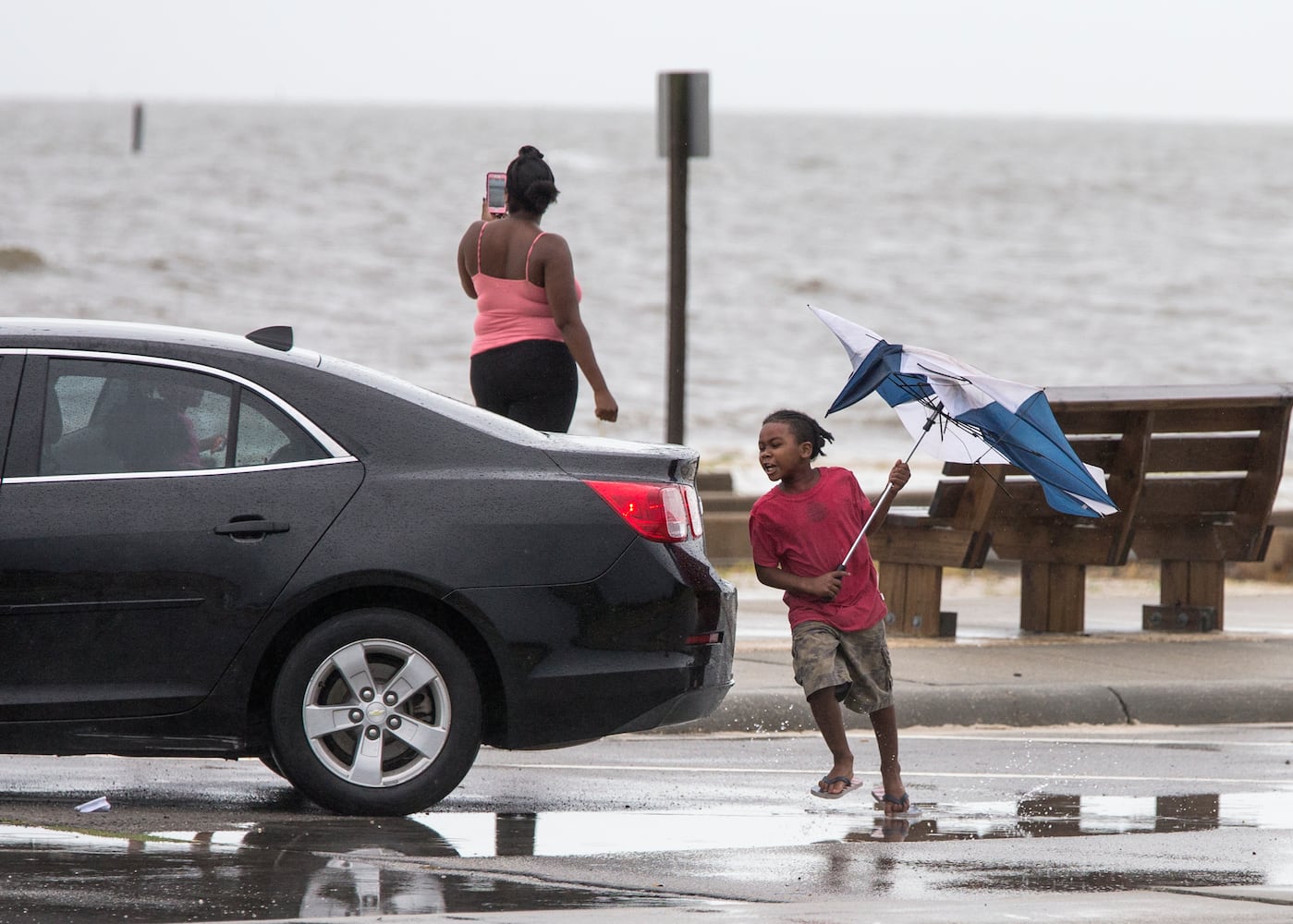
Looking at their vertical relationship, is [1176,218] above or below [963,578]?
above

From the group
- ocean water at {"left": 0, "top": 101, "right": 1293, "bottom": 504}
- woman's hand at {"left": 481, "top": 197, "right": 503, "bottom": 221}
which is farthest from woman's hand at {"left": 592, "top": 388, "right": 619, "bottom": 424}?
ocean water at {"left": 0, "top": 101, "right": 1293, "bottom": 504}

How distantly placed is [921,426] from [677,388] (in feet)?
15.7

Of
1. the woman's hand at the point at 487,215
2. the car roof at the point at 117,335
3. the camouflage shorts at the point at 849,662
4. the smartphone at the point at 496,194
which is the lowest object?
the camouflage shorts at the point at 849,662

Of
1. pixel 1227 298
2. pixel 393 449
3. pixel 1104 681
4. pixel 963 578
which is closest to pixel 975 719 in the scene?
pixel 1104 681

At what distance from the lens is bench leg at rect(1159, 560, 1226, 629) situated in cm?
1130

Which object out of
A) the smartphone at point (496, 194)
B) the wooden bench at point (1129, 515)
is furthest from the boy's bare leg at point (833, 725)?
the wooden bench at point (1129, 515)

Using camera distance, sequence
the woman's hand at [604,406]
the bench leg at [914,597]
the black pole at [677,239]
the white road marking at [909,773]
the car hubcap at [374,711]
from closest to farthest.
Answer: the car hubcap at [374,711] → the white road marking at [909,773] → the woman's hand at [604,406] → the bench leg at [914,597] → the black pole at [677,239]

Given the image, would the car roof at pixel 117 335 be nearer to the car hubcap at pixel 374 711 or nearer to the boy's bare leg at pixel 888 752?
the car hubcap at pixel 374 711

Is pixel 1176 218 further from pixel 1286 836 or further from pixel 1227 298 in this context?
pixel 1286 836

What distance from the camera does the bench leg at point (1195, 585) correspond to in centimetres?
1130

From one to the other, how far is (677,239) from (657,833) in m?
5.82

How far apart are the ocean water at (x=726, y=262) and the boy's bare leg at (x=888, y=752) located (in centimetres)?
1277

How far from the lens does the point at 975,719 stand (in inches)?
355

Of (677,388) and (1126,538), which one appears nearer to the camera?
(1126,538)
